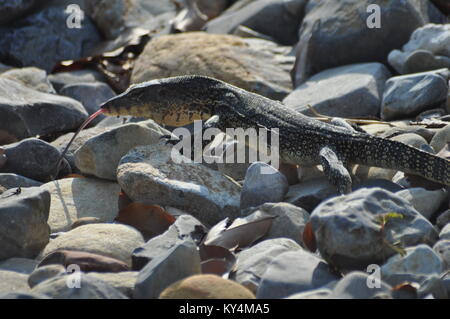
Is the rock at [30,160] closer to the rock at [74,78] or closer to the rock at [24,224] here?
the rock at [24,224]

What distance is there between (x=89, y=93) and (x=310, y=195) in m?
5.32

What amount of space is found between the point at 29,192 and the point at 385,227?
8.89ft

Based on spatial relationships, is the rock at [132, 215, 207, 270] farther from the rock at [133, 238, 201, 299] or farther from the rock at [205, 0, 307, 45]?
the rock at [205, 0, 307, 45]

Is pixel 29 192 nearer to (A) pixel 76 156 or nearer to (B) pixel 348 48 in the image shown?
(A) pixel 76 156

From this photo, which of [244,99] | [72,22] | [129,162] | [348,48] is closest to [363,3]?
[348,48]

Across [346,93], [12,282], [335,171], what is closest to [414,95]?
[346,93]

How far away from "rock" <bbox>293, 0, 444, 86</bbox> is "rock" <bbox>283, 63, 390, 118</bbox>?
32 cm

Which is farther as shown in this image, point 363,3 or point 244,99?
point 363,3

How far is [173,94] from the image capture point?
7449 millimetres

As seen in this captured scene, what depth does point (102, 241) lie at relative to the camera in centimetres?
509

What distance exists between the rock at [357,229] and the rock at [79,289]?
1.28 metres

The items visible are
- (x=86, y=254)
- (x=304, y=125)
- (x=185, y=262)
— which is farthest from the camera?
(x=304, y=125)

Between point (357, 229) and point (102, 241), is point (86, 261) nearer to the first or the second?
point (102, 241)

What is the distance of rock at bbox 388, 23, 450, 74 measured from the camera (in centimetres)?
857
